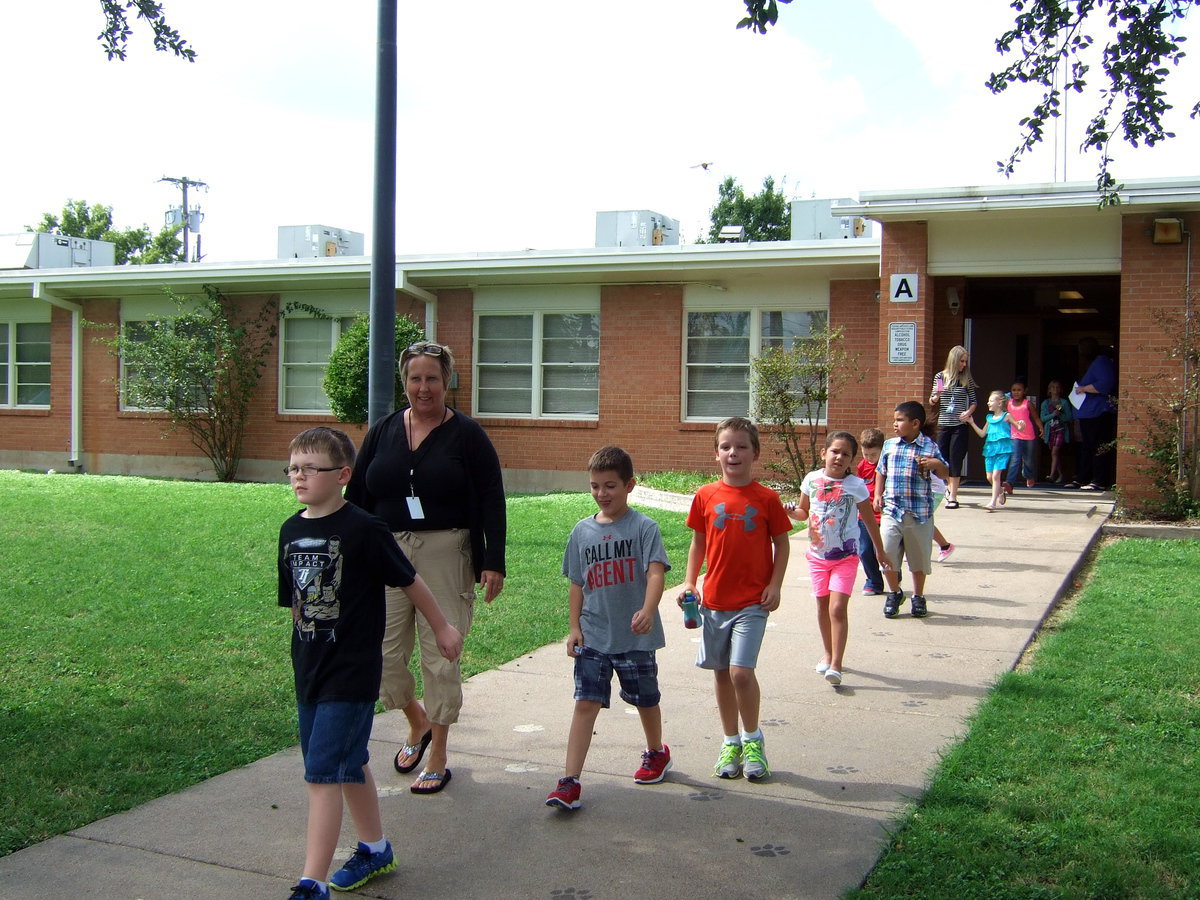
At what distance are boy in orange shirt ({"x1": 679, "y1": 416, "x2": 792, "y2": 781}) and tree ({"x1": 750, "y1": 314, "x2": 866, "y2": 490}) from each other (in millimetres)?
9610

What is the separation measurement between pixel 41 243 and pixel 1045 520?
66.6 ft

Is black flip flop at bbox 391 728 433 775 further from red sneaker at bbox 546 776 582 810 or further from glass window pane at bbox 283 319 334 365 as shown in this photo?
glass window pane at bbox 283 319 334 365

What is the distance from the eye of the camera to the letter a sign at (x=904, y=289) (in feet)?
45.8

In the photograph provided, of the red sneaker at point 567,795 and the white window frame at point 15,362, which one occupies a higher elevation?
the white window frame at point 15,362

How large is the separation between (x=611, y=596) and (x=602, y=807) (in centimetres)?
82

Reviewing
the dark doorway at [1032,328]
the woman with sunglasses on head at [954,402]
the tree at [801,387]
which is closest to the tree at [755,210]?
the dark doorway at [1032,328]

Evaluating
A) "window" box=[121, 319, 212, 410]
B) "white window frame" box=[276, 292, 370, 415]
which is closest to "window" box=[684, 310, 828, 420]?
"white window frame" box=[276, 292, 370, 415]

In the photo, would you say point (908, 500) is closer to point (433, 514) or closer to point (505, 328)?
point (433, 514)

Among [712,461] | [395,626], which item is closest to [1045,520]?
[712,461]

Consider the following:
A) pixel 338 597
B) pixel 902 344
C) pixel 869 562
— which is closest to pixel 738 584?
pixel 338 597

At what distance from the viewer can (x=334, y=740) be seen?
3664mm

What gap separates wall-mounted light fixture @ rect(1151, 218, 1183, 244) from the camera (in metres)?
12.7

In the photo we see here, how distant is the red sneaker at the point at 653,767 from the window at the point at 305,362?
621 inches

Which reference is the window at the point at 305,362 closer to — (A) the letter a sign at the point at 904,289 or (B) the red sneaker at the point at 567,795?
(A) the letter a sign at the point at 904,289
